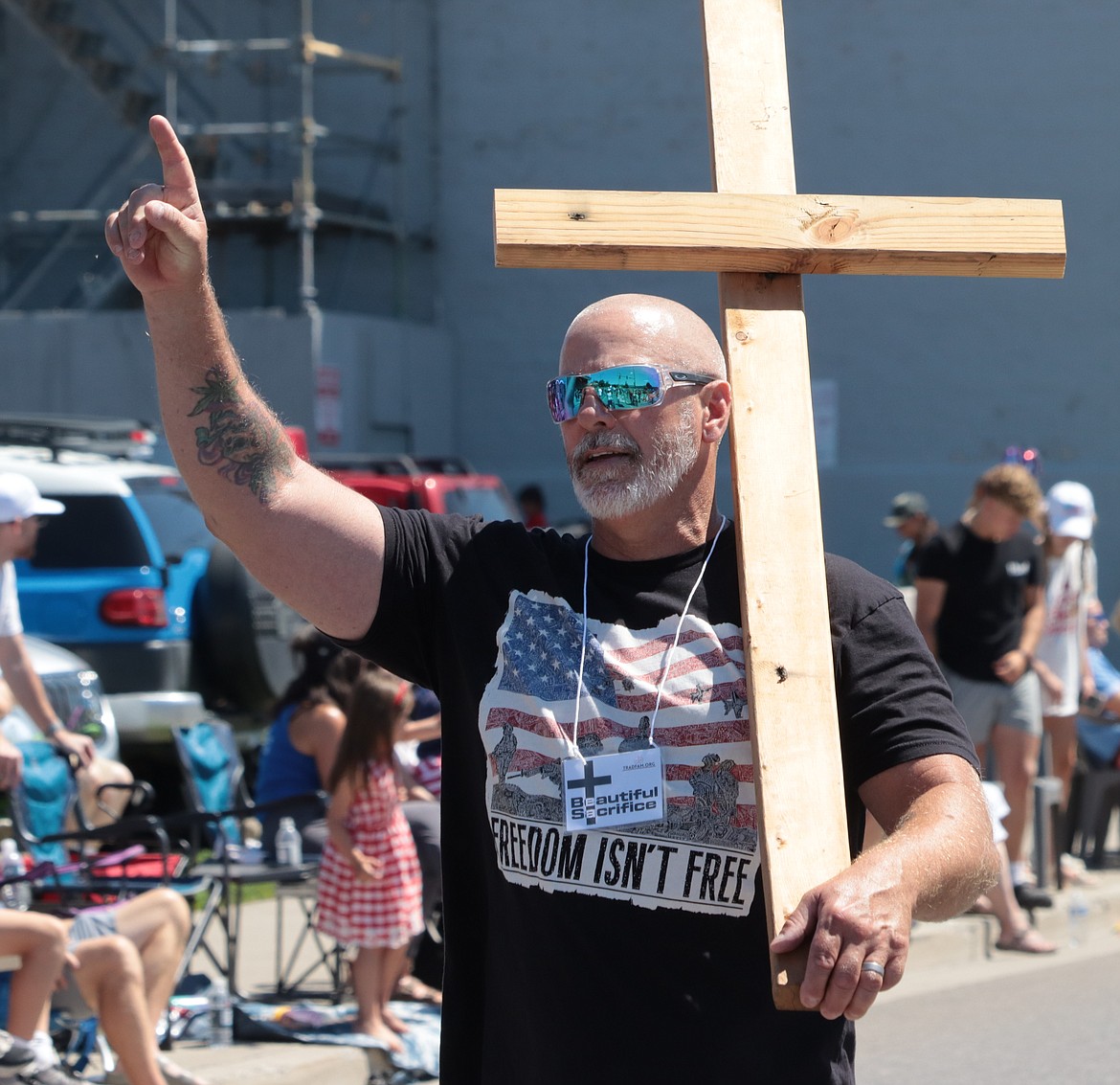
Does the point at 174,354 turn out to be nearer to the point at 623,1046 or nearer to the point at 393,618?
the point at 393,618

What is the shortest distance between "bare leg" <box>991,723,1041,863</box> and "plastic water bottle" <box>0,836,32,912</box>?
4.83 m

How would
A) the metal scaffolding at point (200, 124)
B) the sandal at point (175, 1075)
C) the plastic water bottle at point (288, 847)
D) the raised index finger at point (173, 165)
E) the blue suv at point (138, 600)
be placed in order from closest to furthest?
1. the raised index finger at point (173, 165)
2. the sandal at point (175, 1075)
3. the plastic water bottle at point (288, 847)
4. the blue suv at point (138, 600)
5. the metal scaffolding at point (200, 124)

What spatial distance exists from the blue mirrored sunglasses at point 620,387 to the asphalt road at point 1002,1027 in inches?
167

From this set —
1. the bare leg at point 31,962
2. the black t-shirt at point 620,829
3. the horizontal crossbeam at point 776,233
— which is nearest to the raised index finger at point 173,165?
the horizontal crossbeam at point 776,233

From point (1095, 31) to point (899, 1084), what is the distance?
52.8 ft

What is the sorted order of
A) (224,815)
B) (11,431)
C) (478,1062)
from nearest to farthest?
(478,1062) < (224,815) < (11,431)

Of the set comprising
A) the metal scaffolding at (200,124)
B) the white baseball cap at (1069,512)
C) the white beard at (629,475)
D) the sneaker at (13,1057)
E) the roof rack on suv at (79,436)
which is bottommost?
the sneaker at (13,1057)

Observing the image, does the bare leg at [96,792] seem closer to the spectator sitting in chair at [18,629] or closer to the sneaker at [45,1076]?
the spectator sitting in chair at [18,629]

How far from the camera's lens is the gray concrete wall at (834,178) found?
64.5ft

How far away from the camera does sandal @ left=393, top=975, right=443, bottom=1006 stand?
687 centimetres

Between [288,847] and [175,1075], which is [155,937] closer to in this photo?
[175,1075]

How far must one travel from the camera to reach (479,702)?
265cm

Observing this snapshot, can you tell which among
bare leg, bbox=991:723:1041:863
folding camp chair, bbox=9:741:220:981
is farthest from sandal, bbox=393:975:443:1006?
bare leg, bbox=991:723:1041:863

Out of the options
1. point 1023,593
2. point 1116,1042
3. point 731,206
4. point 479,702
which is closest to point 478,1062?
point 479,702
